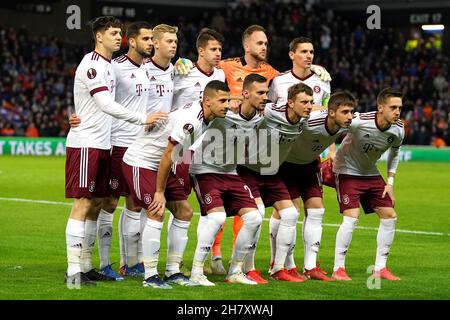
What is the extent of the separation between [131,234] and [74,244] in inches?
48.7

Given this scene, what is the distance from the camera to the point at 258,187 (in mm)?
10453

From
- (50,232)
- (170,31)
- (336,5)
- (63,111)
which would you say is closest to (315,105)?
(170,31)

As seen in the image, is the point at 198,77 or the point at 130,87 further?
the point at 198,77

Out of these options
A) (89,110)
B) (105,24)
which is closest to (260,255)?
(89,110)

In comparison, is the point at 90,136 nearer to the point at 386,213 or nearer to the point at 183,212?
the point at 183,212

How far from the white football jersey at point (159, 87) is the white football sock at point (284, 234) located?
1.80 metres

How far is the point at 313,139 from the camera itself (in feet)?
34.4

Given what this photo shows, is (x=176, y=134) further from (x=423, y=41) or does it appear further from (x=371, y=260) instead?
(x=423, y=41)

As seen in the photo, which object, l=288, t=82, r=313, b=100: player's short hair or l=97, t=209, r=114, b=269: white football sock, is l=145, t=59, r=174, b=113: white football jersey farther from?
l=288, t=82, r=313, b=100: player's short hair

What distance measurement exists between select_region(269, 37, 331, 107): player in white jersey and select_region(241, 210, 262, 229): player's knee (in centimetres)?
154

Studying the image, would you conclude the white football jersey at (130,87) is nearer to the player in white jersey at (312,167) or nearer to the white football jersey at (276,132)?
the white football jersey at (276,132)

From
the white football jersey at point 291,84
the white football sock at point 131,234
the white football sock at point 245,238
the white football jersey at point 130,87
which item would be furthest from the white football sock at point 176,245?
the white football jersey at point 291,84

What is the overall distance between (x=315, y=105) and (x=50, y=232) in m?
5.59

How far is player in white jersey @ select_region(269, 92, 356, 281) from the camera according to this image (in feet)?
33.5
